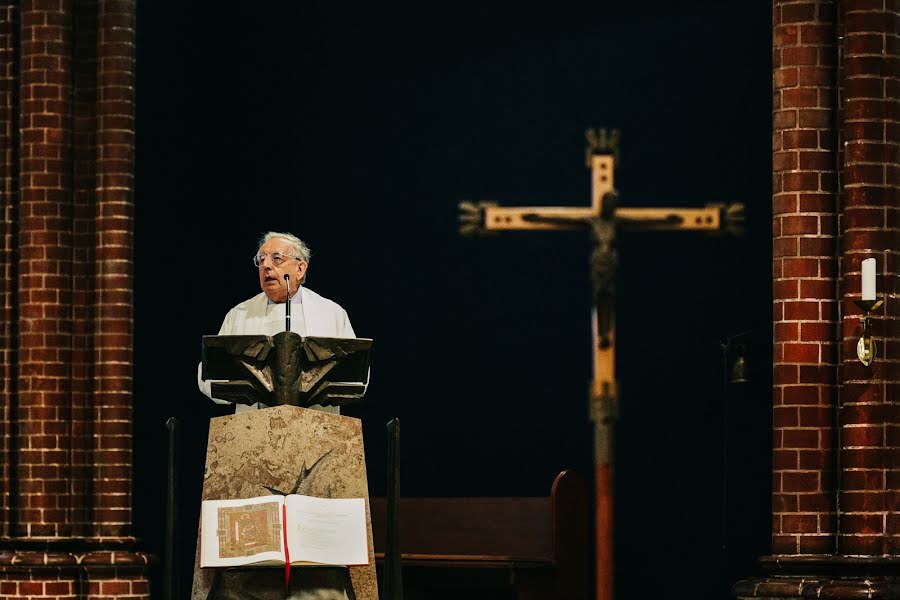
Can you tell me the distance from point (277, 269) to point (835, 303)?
226cm

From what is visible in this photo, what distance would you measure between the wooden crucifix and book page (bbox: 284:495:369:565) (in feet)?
4.13

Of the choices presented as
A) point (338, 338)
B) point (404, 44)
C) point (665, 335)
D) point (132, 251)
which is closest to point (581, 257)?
point (665, 335)

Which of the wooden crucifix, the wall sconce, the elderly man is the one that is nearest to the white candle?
the wall sconce

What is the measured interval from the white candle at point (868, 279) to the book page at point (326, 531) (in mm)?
2201

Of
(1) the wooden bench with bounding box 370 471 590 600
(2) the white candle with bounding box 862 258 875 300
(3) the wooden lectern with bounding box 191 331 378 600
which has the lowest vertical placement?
(1) the wooden bench with bounding box 370 471 590 600

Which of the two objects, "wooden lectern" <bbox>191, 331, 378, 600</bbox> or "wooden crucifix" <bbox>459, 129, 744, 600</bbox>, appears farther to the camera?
"wooden crucifix" <bbox>459, 129, 744, 600</bbox>

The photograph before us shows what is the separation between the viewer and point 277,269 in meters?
7.80

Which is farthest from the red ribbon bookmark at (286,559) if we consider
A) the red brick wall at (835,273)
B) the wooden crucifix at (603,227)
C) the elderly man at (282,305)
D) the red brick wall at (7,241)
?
the red brick wall at (7,241)

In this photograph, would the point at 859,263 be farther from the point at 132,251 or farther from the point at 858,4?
the point at 132,251

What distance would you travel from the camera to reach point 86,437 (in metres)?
9.22

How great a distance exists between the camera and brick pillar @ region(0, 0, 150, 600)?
914 centimetres

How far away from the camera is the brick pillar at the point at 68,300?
9.14 m

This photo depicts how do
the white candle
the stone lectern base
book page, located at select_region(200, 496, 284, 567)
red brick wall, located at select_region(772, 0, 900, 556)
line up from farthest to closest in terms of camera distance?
red brick wall, located at select_region(772, 0, 900, 556), the white candle, the stone lectern base, book page, located at select_region(200, 496, 284, 567)

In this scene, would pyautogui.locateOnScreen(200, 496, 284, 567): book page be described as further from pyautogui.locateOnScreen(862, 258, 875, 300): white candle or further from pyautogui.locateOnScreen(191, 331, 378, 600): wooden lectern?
pyautogui.locateOnScreen(862, 258, 875, 300): white candle
